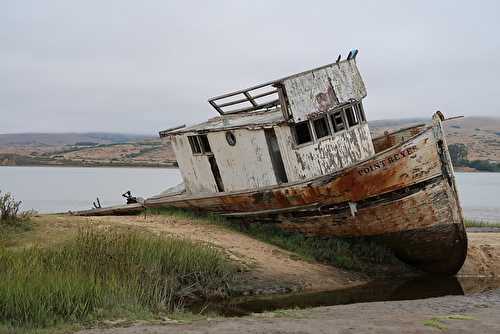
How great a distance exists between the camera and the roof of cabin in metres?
12.7

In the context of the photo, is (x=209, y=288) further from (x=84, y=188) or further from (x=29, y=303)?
(x=84, y=188)

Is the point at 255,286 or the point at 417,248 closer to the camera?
the point at 255,286

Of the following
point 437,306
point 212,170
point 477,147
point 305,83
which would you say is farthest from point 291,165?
point 477,147

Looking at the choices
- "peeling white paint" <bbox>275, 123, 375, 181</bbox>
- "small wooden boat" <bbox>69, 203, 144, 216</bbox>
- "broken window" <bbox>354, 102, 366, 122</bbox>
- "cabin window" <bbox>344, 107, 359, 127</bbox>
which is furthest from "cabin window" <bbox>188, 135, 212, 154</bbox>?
"broken window" <bbox>354, 102, 366, 122</bbox>

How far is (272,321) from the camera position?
6.59m

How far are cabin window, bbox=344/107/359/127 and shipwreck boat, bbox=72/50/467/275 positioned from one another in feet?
0.08

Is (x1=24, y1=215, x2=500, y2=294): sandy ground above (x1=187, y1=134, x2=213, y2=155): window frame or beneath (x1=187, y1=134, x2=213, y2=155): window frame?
beneath

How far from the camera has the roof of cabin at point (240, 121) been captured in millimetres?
12742

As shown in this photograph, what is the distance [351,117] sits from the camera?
44.4 ft

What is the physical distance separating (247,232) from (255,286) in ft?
10.6

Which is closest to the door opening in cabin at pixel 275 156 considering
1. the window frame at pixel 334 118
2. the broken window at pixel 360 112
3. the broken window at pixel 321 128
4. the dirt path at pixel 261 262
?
the broken window at pixel 321 128

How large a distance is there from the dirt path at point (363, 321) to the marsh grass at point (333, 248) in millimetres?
3422

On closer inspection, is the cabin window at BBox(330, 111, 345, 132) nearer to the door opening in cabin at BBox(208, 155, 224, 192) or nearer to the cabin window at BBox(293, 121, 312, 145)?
the cabin window at BBox(293, 121, 312, 145)

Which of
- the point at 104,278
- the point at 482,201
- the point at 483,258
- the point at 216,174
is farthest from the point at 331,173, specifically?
the point at 482,201
